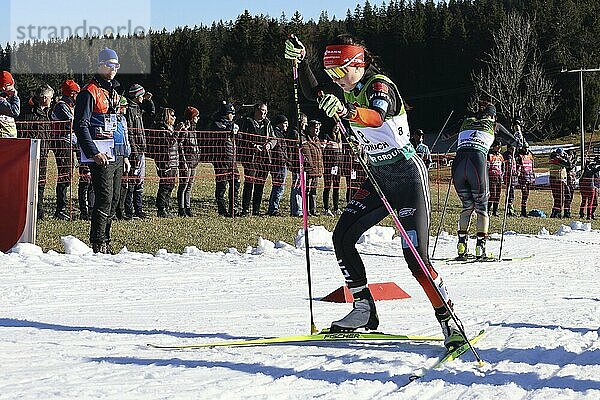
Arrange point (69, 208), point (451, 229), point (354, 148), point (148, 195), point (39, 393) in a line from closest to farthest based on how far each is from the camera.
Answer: point (39, 393) < point (354, 148) < point (69, 208) < point (451, 229) < point (148, 195)

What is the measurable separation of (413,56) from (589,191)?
45243mm

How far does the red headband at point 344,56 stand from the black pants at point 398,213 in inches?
29.3

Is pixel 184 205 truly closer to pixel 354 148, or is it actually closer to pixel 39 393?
pixel 354 148

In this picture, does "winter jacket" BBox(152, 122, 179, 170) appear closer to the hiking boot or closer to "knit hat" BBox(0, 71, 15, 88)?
"knit hat" BBox(0, 71, 15, 88)

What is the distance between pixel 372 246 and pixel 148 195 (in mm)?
7507

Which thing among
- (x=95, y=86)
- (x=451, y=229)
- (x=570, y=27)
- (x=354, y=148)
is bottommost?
(x=451, y=229)

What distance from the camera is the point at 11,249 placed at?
30.9ft

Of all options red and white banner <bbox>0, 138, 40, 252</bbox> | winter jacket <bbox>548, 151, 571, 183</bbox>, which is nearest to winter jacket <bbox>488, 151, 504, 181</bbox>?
winter jacket <bbox>548, 151, 571, 183</bbox>

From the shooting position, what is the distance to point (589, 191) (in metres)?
23.1

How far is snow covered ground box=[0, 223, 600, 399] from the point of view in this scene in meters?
4.34

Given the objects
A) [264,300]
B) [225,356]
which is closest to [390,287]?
[264,300]

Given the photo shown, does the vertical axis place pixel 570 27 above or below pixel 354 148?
above

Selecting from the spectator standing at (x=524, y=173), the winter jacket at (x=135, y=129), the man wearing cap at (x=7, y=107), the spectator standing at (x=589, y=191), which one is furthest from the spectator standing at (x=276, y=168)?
the spectator standing at (x=589, y=191)

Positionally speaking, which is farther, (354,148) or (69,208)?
(69,208)
